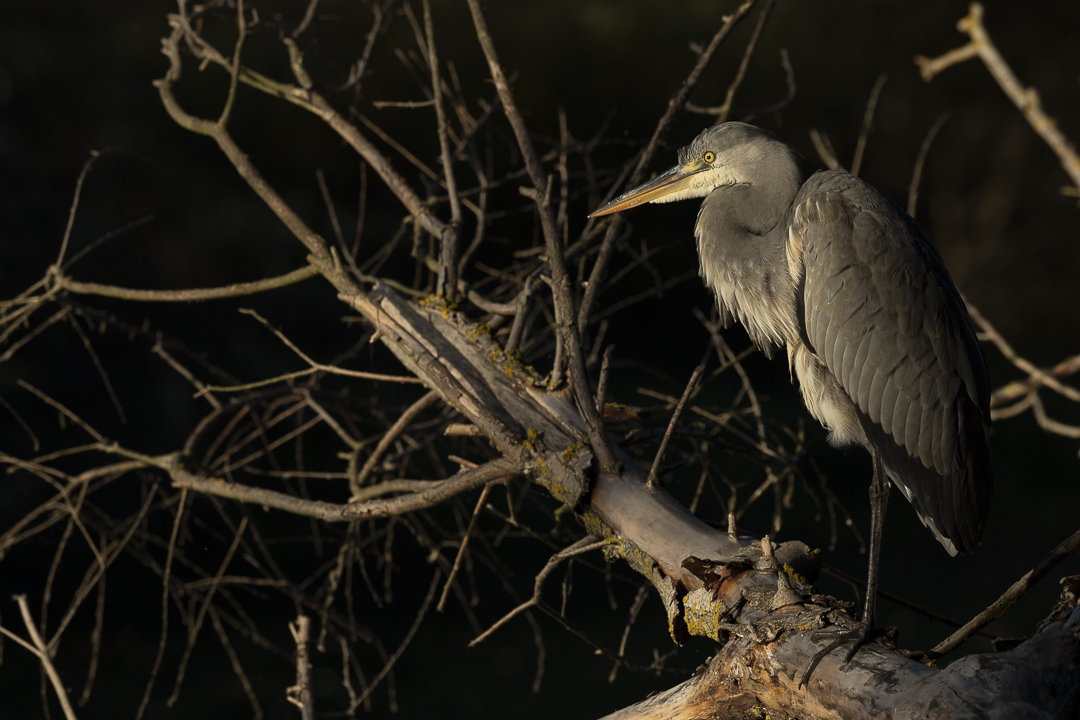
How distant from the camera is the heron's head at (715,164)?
67.5 inches

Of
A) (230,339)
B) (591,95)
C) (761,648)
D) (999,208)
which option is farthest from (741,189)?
(999,208)

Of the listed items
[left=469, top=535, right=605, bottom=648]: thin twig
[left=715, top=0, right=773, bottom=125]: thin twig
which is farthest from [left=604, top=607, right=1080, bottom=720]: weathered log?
[left=715, top=0, right=773, bottom=125]: thin twig

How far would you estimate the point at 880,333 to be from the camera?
154cm

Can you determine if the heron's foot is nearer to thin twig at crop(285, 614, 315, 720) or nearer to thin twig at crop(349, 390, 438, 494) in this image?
thin twig at crop(285, 614, 315, 720)

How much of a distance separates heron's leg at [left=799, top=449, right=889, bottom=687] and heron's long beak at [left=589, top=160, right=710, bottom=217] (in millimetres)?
649

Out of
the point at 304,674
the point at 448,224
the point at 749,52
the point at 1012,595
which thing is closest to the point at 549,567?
the point at 304,674

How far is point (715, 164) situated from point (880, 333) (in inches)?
19.2

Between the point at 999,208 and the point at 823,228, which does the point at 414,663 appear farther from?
the point at 999,208

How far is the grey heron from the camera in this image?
4.97 ft

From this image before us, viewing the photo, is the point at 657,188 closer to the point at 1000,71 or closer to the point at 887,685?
the point at 1000,71

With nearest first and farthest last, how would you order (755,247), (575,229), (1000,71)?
(1000,71)
(755,247)
(575,229)

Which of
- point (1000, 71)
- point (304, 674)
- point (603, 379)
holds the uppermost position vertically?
point (1000, 71)

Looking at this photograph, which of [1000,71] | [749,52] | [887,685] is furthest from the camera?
[749,52]

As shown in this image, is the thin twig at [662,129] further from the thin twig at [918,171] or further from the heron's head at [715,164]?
the thin twig at [918,171]
